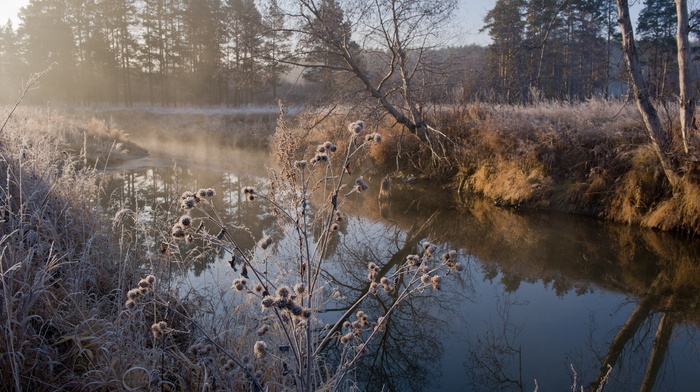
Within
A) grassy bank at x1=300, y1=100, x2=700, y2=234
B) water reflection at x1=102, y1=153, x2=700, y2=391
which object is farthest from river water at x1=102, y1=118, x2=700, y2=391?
grassy bank at x1=300, y1=100, x2=700, y2=234

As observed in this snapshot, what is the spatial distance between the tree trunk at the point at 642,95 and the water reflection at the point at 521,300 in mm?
1206

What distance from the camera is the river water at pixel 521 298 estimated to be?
12.0 feet

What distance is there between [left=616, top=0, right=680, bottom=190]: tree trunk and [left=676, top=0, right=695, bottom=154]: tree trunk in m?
0.33

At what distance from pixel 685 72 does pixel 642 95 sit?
0.70 meters

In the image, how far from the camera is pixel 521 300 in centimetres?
501

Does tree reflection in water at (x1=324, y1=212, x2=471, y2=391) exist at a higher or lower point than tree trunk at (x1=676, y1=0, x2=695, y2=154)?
lower

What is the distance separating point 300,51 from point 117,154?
838cm

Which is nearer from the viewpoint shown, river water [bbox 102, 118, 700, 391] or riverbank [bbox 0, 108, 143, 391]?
riverbank [bbox 0, 108, 143, 391]

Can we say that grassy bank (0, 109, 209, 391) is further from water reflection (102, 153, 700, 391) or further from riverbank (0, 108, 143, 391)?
water reflection (102, 153, 700, 391)

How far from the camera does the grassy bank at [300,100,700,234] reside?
757 centimetres

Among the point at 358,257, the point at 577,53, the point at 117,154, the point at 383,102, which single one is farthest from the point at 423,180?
the point at 577,53

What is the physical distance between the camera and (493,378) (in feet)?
11.7

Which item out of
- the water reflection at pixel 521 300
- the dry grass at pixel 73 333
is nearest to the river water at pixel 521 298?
the water reflection at pixel 521 300

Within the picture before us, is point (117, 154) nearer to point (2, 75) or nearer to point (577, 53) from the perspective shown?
point (577, 53)
